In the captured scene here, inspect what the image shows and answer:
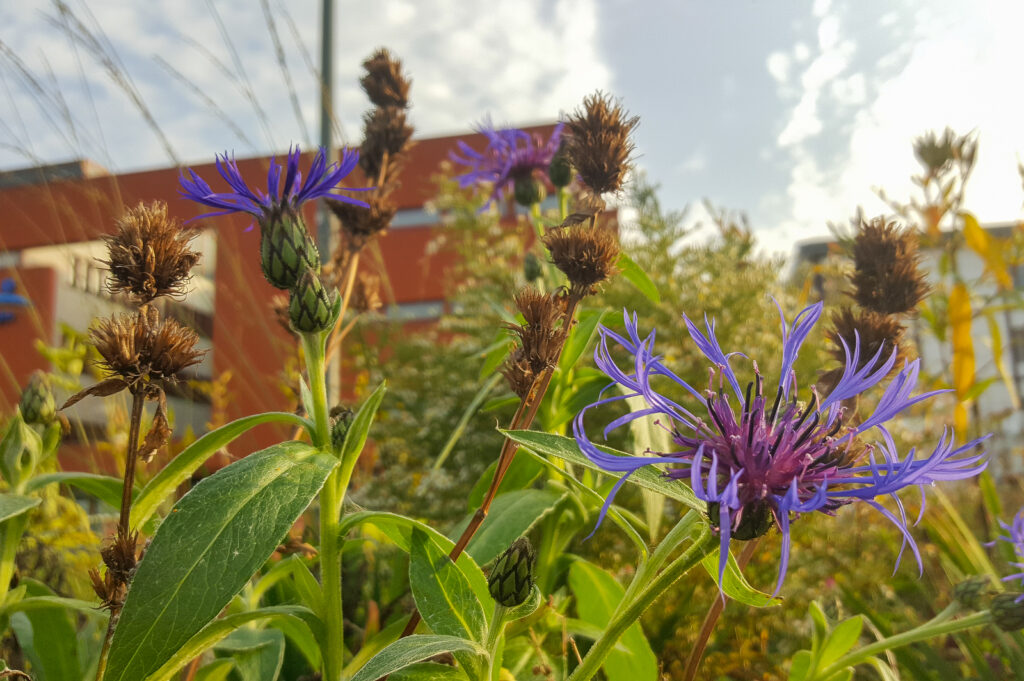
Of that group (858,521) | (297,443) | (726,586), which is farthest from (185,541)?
(858,521)

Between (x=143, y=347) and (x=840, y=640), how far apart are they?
2.67 feet

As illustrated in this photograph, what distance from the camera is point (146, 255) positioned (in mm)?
631

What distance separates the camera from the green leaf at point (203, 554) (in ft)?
1.55

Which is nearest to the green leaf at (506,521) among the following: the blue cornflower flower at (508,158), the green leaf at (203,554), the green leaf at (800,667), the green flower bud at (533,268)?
the green leaf at (203,554)

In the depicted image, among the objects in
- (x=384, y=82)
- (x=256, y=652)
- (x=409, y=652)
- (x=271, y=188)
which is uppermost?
(x=384, y=82)

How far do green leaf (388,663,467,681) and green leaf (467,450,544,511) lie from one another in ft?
1.13

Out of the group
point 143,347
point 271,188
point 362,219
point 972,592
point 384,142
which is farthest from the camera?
point 384,142

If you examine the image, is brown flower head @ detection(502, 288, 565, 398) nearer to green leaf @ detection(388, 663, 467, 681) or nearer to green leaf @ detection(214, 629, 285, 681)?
green leaf @ detection(388, 663, 467, 681)

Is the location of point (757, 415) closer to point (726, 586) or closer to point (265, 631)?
point (726, 586)

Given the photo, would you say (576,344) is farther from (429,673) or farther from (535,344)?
(429,673)

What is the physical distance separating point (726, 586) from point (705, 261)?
88.9 inches

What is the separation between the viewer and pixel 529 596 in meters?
0.62

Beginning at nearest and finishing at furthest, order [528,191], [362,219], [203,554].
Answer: [203,554]
[362,219]
[528,191]

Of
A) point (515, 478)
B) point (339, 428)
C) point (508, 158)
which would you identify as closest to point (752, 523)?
point (339, 428)
